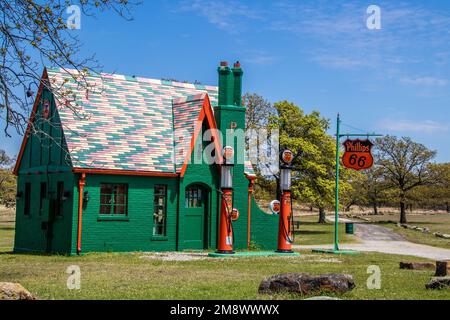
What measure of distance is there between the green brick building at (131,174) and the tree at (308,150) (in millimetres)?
19060

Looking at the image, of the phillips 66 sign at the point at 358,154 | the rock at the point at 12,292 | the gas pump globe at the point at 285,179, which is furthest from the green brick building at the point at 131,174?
the rock at the point at 12,292

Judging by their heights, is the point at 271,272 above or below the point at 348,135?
below

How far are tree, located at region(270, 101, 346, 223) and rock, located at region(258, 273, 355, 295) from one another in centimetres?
3369

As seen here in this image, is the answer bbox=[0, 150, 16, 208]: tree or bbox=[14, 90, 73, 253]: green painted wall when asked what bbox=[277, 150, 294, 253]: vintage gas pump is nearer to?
bbox=[14, 90, 73, 253]: green painted wall

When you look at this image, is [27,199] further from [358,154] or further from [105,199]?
[358,154]

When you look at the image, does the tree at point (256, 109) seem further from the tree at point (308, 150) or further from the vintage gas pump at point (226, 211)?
the vintage gas pump at point (226, 211)

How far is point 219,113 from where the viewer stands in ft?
85.7

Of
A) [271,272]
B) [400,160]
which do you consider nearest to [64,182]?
[271,272]

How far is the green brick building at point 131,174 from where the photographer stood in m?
23.6

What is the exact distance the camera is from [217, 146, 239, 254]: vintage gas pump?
74.6 ft

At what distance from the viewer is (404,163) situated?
62.0 m
